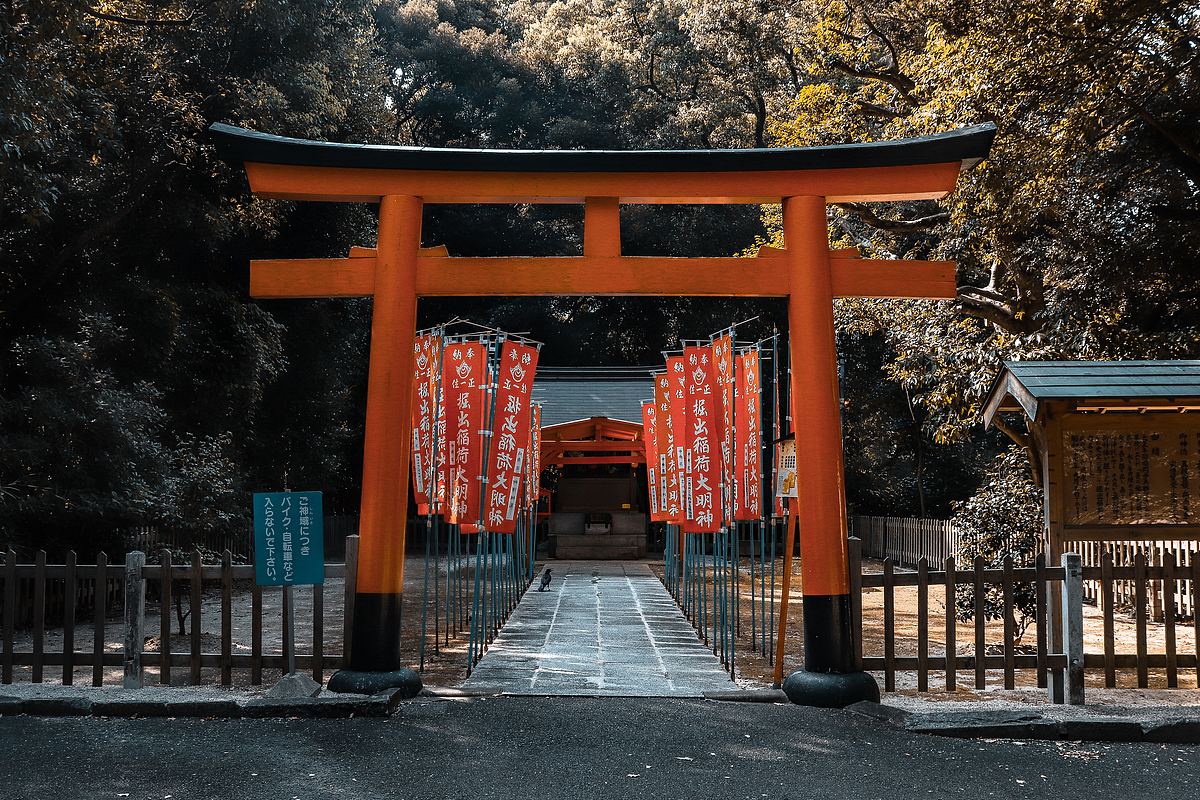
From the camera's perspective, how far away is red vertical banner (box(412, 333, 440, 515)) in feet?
28.1

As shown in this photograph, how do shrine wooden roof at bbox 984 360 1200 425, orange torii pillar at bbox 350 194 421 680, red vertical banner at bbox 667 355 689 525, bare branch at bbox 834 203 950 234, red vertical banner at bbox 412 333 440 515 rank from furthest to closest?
bare branch at bbox 834 203 950 234
red vertical banner at bbox 667 355 689 525
red vertical banner at bbox 412 333 440 515
shrine wooden roof at bbox 984 360 1200 425
orange torii pillar at bbox 350 194 421 680

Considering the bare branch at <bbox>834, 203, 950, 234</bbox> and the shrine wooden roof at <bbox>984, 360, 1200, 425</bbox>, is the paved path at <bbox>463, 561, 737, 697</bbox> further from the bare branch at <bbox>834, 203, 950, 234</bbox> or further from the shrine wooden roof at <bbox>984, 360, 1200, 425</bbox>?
the bare branch at <bbox>834, 203, 950, 234</bbox>

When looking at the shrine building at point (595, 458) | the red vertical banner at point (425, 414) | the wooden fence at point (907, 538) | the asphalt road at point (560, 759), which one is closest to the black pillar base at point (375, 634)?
the asphalt road at point (560, 759)

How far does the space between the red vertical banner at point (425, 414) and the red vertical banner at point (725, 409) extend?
8.38 feet

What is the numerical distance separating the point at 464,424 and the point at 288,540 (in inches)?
82.2

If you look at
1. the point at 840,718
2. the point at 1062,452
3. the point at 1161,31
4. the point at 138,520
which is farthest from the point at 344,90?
the point at 840,718

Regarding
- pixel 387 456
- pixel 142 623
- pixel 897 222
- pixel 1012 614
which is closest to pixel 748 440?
pixel 1012 614

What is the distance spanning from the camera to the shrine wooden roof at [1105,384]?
840 centimetres

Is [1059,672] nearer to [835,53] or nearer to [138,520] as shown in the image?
[138,520]

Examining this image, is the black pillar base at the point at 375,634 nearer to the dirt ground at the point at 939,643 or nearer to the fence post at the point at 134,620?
the fence post at the point at 134,620

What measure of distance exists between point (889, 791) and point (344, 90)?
1755 centimetres

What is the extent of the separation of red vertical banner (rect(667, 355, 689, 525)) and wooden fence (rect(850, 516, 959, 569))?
743 cm

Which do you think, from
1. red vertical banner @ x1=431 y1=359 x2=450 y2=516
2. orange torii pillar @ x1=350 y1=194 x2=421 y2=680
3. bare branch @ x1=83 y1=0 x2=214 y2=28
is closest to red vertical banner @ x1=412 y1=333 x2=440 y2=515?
red vertical banner @ x1=431 y1=359 x2=450 y2=516

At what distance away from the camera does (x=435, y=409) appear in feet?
29.4
